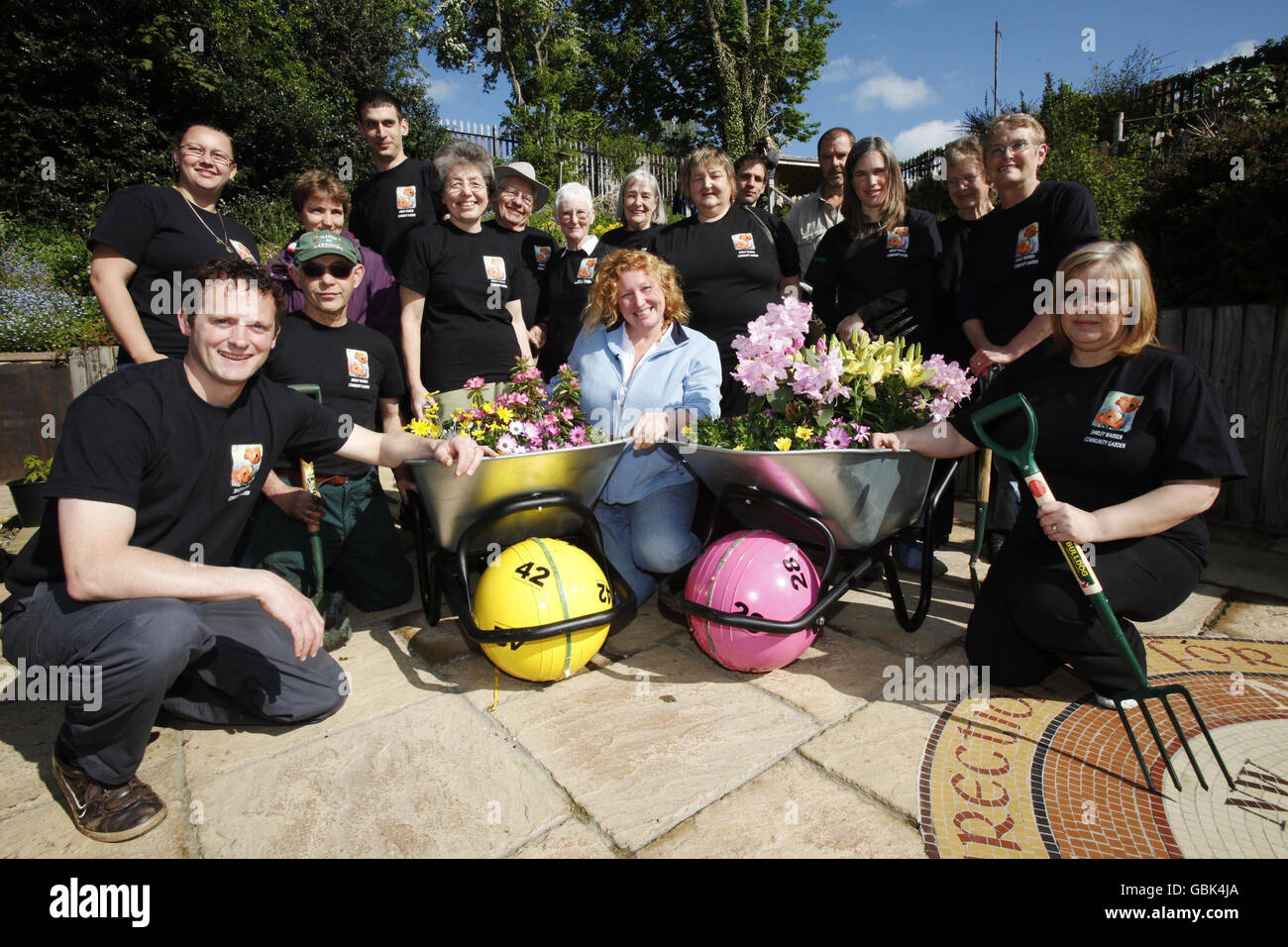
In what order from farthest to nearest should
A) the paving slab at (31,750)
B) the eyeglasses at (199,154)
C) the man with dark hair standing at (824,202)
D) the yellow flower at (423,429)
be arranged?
the man with dark hair standing at (824,202)
the eyeglasses at (199,154)
the yellow flower at (423,429)
the paving slab at (31,750)

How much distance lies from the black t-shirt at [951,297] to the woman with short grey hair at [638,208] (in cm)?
156

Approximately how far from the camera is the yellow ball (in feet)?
7.72

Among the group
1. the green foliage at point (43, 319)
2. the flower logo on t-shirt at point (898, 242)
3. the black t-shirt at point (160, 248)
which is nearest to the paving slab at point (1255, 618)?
the flower logo on t-shirt at point (898, 242)

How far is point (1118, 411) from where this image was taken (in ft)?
7.43

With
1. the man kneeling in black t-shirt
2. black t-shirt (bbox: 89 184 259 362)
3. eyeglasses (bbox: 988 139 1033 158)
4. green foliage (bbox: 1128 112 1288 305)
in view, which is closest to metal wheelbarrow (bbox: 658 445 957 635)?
the man kneeling in black t-shirt

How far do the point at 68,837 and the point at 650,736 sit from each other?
164 centimetres

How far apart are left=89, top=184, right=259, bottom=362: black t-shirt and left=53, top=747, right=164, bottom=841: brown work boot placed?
185 centimetres

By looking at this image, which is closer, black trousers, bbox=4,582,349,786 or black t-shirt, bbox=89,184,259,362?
black trousers, bbox=4,582,349,786

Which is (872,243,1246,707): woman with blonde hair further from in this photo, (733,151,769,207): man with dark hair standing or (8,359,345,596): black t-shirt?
(733,151,769,207): man with dark hair standing

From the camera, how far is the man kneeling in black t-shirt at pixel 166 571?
182 cm

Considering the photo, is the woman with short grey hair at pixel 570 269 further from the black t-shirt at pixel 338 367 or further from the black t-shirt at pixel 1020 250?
the black t-shirt at pixel 1020 250

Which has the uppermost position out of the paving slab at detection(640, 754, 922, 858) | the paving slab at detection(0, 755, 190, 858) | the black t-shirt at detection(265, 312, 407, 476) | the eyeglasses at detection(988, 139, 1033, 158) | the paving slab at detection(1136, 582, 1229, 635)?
the eyeglasses at detection(988, 139, 1033, 158)

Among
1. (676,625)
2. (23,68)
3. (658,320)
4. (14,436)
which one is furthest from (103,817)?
(23,68)
